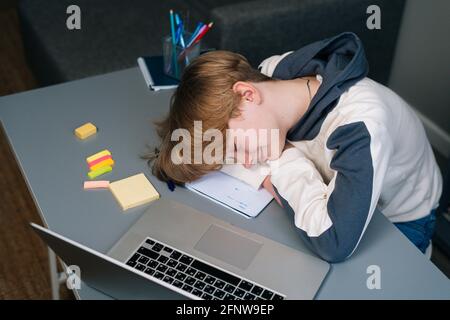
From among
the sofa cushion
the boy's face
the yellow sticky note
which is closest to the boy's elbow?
the boy's face

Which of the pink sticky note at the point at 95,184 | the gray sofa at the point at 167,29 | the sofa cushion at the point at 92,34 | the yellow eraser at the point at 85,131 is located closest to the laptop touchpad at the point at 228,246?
the pink sticky note at the point at 95,184

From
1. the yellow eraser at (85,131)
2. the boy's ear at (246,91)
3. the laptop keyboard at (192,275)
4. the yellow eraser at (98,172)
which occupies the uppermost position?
the boy's ear at (246,91)

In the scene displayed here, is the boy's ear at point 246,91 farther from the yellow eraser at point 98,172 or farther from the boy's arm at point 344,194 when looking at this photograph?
the yellow eraser at point 98,172

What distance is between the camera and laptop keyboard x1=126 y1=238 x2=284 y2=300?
87 centimetres

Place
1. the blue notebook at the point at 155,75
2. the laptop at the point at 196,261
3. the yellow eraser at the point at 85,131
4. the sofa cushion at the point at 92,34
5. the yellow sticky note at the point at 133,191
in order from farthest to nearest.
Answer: the sofa cushion at the point at 92,34 < the blue notebook at the point at 155,75 < the yellow eraser at the point at 85,131 < the yellow sticky note at the point at 133,191 < the laptop at the point at 196,261

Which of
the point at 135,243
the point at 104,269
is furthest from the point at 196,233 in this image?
the point at 104,269

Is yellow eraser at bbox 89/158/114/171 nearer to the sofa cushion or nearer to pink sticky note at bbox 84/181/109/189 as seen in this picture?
pink sticky note at bbox 84/181/109/189

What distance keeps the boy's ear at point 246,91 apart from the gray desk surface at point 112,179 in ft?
0.69

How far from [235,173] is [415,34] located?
4.15 feet

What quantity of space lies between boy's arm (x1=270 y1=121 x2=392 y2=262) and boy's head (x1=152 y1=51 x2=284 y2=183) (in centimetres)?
15

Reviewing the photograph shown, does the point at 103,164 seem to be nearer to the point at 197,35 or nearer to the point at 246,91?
the point at 246,91

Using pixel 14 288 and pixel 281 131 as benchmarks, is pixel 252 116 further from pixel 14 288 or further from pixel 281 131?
pixel 14 288

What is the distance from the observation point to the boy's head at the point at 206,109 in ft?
3.45

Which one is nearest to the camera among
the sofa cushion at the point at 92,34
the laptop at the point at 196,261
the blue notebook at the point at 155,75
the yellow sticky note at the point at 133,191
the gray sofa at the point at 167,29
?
the laptop at the point at 196,261
